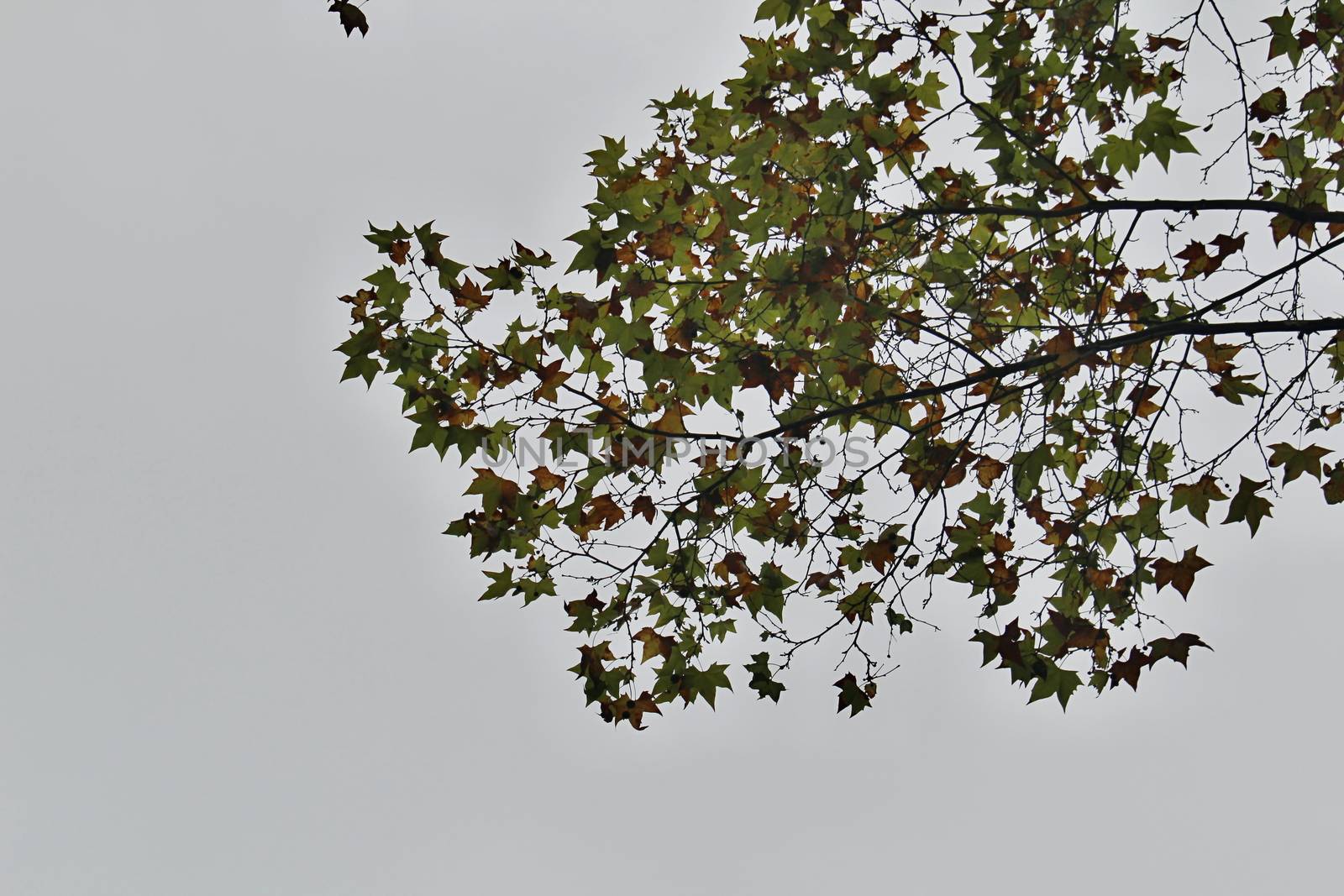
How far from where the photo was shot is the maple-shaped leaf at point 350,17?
321 cm

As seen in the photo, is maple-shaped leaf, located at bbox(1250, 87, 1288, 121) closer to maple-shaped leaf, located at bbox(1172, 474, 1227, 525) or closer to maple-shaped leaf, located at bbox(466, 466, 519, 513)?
maple-shaped leaf, located at bbox(1172, 474, 1227, 525)

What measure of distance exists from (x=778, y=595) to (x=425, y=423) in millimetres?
1531

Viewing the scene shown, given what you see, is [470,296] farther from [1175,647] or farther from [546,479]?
[1175,647]

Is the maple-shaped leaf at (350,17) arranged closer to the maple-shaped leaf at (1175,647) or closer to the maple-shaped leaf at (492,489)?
the maple-shaped leaf at (492,489)

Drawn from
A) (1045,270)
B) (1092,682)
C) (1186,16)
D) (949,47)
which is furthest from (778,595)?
(1186,16)

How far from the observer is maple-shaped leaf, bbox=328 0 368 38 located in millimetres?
3213

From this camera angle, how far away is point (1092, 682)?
12.8 ft

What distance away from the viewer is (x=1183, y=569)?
3.47 m

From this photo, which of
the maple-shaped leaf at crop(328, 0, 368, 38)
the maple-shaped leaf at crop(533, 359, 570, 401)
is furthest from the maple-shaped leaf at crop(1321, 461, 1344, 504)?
the maple-shaped leaf at crop(328, 0, 368, 38)

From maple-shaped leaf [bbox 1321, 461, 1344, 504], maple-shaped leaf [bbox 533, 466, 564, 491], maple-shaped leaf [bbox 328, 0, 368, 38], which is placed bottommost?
maple-shaped leaf [bbox 1321, 461, 1344, 504]

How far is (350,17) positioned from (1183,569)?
3.22 meters

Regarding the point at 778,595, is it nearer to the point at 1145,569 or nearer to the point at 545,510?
the point at 545,510

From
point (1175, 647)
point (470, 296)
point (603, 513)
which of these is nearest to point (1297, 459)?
point (1175, 647)

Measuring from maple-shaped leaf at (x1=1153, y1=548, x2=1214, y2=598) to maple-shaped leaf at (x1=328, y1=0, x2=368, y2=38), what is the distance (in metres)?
3.10
